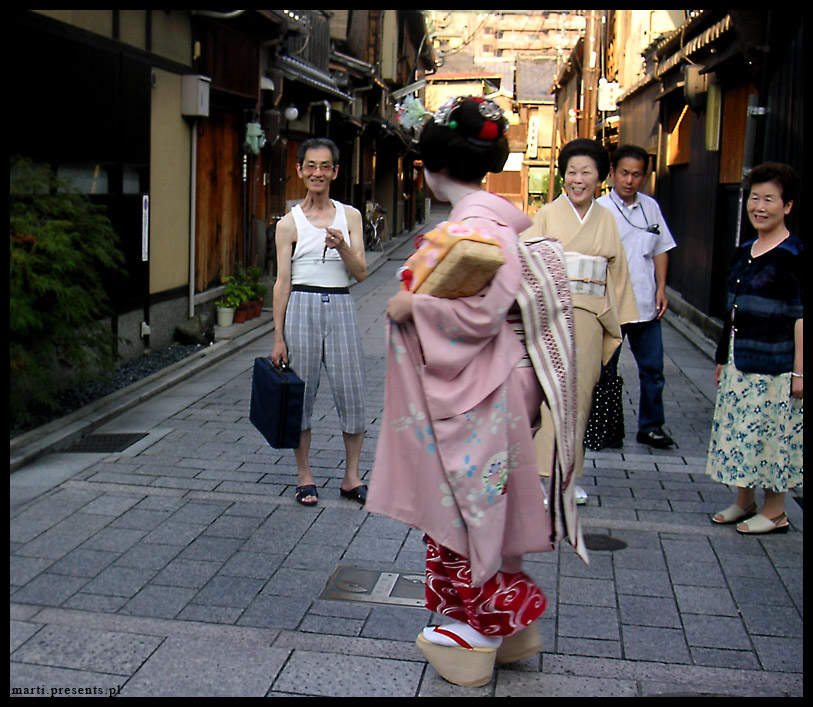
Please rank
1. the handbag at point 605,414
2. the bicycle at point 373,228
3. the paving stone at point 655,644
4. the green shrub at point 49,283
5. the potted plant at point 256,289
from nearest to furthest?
the paving stone at point 655,644 → the handbag at point 605,414 → the green shrub at point 49,283 → the potted plant at point 256,289 → the bicycle at point 373,228

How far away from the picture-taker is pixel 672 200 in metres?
16.5

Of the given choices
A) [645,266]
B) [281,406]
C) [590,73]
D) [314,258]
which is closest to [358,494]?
[281,406]

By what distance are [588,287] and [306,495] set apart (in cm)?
198

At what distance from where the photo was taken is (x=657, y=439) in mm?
6648

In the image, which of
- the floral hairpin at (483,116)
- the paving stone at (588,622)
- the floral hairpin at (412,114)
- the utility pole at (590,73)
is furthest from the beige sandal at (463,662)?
the utility pole at (590,73)

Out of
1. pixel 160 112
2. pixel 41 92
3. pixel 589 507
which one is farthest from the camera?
pixel 160 112

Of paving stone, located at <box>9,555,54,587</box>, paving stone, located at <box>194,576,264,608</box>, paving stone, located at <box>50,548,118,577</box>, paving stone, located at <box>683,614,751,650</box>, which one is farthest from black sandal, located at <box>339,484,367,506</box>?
paving stone, located at <box>683,614,751,650</box>

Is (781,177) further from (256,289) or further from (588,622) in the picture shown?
(256,289)

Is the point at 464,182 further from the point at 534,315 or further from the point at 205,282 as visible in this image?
the point at 205,282

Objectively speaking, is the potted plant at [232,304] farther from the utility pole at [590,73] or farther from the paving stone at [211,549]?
the utility pole at [590,73]

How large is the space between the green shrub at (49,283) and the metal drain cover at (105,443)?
0.36m

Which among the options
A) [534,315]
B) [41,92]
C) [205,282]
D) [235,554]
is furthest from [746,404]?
[205,282]

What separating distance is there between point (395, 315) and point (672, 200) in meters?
14.5

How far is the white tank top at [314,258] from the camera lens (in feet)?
16.9
